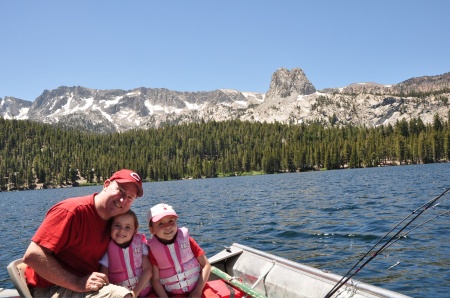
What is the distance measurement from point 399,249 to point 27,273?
14.8 m

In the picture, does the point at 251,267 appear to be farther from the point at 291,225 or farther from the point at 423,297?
the point at 291,225

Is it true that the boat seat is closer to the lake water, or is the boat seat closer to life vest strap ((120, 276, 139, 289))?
life vest strap ((120, 276, 139, 289))

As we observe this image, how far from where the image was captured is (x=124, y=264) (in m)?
6.62

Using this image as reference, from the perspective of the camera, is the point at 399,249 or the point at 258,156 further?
the point at 258,156

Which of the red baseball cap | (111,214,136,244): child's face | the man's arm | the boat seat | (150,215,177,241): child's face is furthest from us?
(150,215,177,241): child's face

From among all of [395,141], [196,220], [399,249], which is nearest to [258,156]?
[395,141]

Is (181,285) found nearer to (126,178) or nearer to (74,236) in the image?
(74,236)

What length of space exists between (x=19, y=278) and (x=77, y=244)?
36.8 inches

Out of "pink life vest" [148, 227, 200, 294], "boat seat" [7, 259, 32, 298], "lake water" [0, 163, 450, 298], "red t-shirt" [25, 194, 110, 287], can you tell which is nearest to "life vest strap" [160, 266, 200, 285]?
"pink life vest" [148, 227, 200, 294]

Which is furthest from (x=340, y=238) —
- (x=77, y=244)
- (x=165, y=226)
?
(x=77, y=244)

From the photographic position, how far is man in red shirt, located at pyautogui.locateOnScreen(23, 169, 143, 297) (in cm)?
553

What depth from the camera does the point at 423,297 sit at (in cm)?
1035

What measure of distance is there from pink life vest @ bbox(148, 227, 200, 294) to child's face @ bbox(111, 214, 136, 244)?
60 cm

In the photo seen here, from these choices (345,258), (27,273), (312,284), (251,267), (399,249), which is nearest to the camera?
(27,273)
